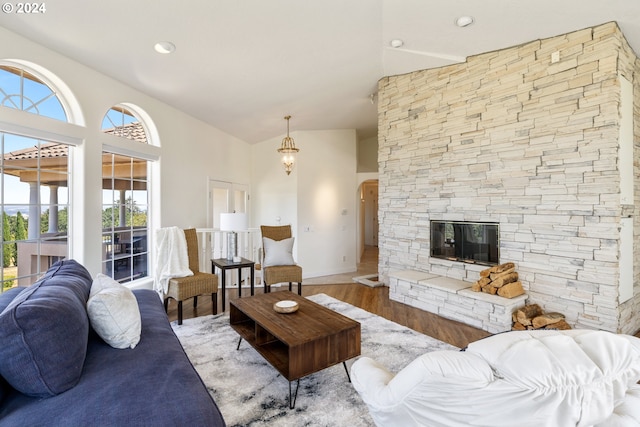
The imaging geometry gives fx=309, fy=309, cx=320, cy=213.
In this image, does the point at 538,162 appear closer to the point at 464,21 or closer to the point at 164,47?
the point at 464,21

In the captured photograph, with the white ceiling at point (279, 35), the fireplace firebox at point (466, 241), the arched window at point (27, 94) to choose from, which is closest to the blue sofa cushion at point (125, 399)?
the arched window at point (27, 94)

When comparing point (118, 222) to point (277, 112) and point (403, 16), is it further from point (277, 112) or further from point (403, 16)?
point (403, 16)

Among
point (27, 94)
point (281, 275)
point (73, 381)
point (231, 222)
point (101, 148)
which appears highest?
point (27, 94)

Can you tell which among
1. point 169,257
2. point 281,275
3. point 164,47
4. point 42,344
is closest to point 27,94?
point 164,47

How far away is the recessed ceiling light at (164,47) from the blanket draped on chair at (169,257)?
6.69 feet

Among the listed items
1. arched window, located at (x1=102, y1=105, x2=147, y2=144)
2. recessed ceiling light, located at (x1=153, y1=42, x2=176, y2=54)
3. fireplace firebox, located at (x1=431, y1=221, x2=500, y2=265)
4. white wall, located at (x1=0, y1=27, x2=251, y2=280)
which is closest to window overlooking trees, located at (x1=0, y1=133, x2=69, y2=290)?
white wall, located at (x1=0, y1=27, x2=251, y2=280)

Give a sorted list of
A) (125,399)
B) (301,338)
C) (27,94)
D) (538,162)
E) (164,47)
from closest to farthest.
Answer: (125,399), (301,338), (27,94), (164,47), (538,162)

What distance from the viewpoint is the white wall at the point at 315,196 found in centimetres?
632

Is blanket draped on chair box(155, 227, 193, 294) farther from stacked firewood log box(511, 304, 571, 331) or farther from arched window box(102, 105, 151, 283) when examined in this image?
stacked firewood log box(511, 304, 571, 331)

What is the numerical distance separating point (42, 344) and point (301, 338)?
133 cm

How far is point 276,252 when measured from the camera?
15.1ft

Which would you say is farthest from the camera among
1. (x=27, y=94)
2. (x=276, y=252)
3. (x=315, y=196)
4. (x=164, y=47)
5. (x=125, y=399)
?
(x=315, y=196)

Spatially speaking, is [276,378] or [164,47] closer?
[276,378]

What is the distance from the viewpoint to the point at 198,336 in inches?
124
